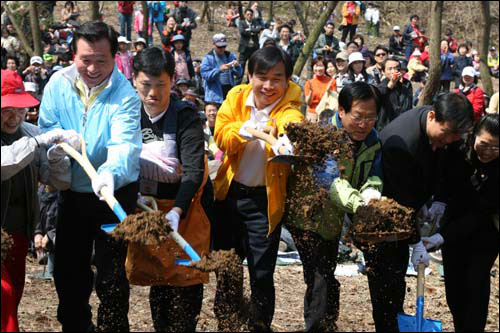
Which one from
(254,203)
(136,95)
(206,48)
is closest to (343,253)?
(254,203)

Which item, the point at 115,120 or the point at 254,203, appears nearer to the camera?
the point at 115,120

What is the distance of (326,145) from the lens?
16.6ft

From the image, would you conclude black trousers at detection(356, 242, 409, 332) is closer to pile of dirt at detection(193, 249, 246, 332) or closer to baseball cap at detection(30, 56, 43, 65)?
pile of dirt at detection(193, 249, 246, 332)

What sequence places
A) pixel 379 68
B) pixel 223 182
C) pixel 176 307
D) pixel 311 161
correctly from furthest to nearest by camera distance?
pixel 379 68
pixel 223 182
pixel 176 307
pixel 311 161

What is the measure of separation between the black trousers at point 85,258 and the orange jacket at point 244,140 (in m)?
0.72

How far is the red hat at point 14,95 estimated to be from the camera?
14.2 ft

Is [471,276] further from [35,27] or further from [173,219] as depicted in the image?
[35,27]

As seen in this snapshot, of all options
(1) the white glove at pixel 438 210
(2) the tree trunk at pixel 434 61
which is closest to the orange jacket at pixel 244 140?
(1) the white glove at pixel 438 210

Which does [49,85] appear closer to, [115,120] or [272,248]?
[115,120]

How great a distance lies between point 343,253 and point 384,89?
2.85 metres

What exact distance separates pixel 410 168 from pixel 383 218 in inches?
22.8

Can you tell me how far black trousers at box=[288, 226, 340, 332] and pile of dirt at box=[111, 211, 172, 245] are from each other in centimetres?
133

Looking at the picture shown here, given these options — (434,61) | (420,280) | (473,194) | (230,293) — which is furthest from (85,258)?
(434,61)

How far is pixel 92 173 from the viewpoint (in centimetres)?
442
